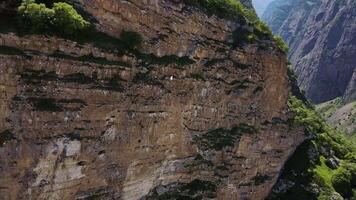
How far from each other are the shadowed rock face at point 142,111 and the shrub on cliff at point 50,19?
82 cm

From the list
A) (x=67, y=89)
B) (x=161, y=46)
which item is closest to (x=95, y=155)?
(x=67, y=89)

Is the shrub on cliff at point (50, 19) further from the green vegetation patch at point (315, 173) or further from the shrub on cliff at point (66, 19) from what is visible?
the green vegetation patch at point (315, 173)

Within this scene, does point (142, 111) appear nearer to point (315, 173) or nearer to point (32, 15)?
point (32, 15)

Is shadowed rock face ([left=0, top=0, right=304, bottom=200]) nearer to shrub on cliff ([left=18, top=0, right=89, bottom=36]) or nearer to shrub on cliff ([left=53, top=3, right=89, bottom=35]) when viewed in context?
shrub on cliff ([left=18, top=0, right=89, bottom=36])

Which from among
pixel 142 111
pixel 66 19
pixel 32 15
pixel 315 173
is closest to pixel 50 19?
pixel 66 19

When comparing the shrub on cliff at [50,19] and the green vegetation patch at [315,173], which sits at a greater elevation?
the shrub on cliff at [50,19]

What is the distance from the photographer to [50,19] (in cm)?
3303

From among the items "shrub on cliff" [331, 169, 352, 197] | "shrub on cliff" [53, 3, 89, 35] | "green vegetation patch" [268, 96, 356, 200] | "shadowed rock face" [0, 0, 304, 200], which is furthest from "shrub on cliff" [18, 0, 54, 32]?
"shrub on cliff" [331, 169, 352, 197]

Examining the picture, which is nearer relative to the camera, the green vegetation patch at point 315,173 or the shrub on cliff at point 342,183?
the green vegetation patch at point 315,173

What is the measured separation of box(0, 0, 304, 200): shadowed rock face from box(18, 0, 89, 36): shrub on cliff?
2.70 ft

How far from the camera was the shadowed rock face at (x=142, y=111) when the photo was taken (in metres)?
31.6

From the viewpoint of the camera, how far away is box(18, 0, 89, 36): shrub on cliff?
1252 inches

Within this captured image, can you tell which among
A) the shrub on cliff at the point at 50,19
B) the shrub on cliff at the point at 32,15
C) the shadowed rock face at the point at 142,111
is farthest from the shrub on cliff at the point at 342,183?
the shrub on cliff at the point at 32,15

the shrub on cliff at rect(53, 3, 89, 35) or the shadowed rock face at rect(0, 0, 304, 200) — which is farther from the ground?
the shrub on cliff at rect(53, 3, 89, 35)
